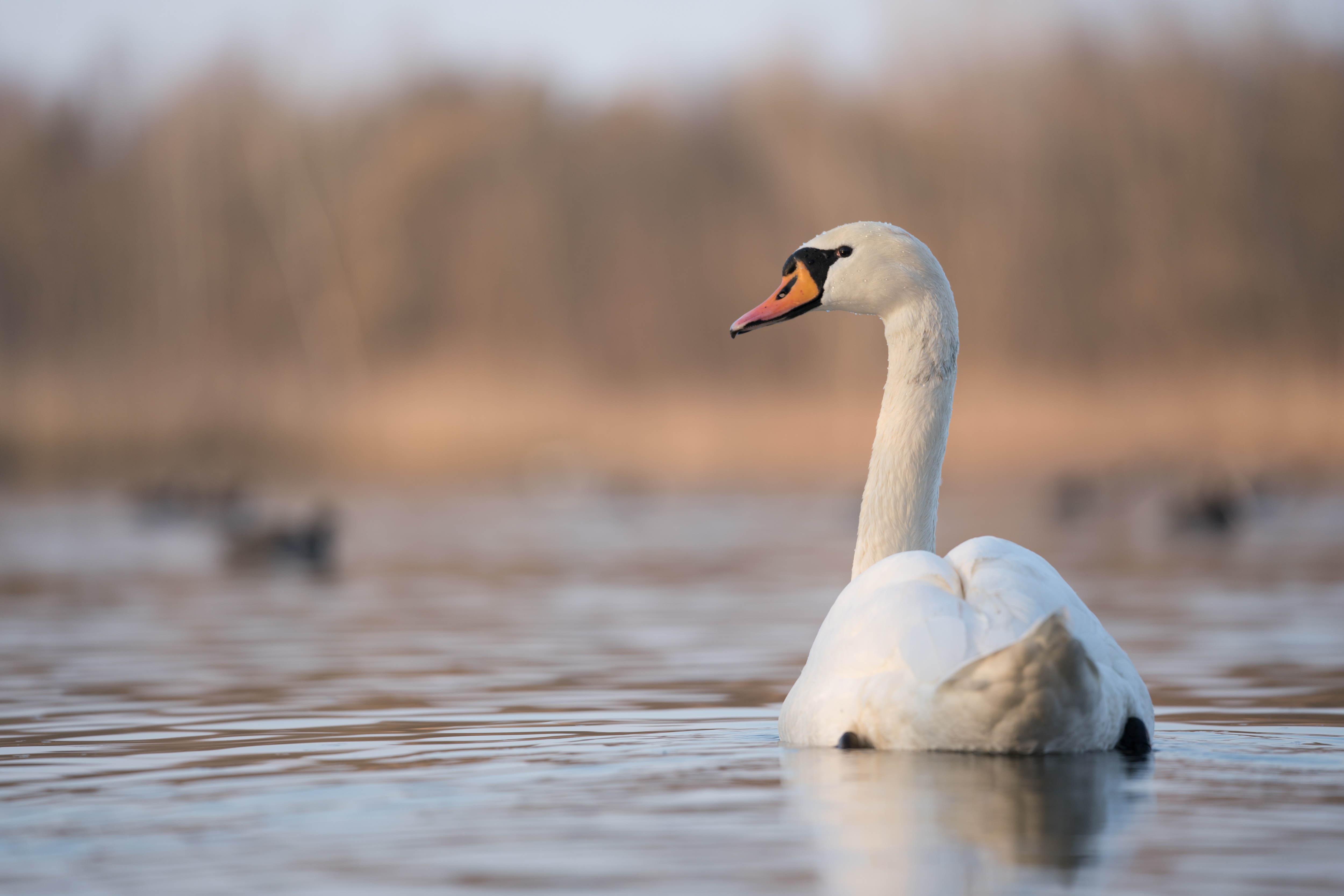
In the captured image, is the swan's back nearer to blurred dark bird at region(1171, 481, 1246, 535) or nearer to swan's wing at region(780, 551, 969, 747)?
swan's wing at region(780, 551, 969, 747)

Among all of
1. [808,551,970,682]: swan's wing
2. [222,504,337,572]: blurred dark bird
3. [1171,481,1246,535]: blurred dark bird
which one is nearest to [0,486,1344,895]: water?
[808,551,970,682]: swan's wing

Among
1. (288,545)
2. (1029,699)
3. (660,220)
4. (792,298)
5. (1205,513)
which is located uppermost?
(660,220)

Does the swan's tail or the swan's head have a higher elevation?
the swan's head

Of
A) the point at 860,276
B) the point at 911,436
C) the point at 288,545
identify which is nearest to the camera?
the point at 911,436

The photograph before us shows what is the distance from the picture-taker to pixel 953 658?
4.34 m

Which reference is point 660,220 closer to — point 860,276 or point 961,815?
point 860,276

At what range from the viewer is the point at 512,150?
3800 centimetres

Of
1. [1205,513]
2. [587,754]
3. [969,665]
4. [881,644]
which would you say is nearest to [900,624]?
[881,644]

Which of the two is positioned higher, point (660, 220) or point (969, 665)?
point (660, 220)

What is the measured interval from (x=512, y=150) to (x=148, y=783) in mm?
34082

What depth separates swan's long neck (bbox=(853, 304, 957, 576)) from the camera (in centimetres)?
568

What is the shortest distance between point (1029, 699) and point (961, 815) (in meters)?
0.46

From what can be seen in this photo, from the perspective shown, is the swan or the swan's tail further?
the swan

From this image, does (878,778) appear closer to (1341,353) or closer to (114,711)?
(114,711)
